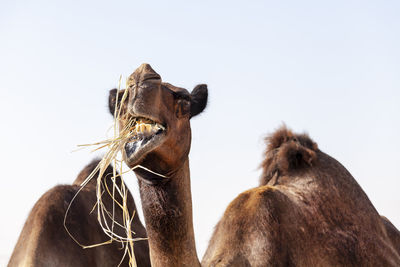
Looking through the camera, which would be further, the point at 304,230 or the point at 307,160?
the point at 307,160

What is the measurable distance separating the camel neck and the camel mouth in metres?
0.33

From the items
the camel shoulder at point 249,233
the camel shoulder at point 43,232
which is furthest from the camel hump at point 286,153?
the camel shoulder at point 43,232

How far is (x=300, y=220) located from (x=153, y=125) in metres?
1.71

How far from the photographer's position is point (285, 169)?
520cm

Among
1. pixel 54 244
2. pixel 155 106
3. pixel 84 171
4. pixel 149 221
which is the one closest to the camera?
pixel 155 106

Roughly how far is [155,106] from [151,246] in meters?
0.85

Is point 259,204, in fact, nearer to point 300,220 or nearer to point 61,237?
point 300,220

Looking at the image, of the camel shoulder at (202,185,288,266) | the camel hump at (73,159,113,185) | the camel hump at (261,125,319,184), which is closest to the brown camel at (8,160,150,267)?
the camel hump at (73,159,113,185)

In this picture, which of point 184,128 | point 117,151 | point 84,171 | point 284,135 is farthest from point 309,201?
point 84,171

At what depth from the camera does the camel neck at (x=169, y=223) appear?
3.39m

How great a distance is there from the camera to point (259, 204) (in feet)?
13.8

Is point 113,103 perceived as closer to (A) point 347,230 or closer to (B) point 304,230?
(B) point 304,230

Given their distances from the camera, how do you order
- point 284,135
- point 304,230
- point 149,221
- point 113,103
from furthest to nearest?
point 284,135 < point 304,230 < point 113,103 < point 149,221

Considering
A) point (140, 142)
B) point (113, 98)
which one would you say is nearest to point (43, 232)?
point (113, 98)
